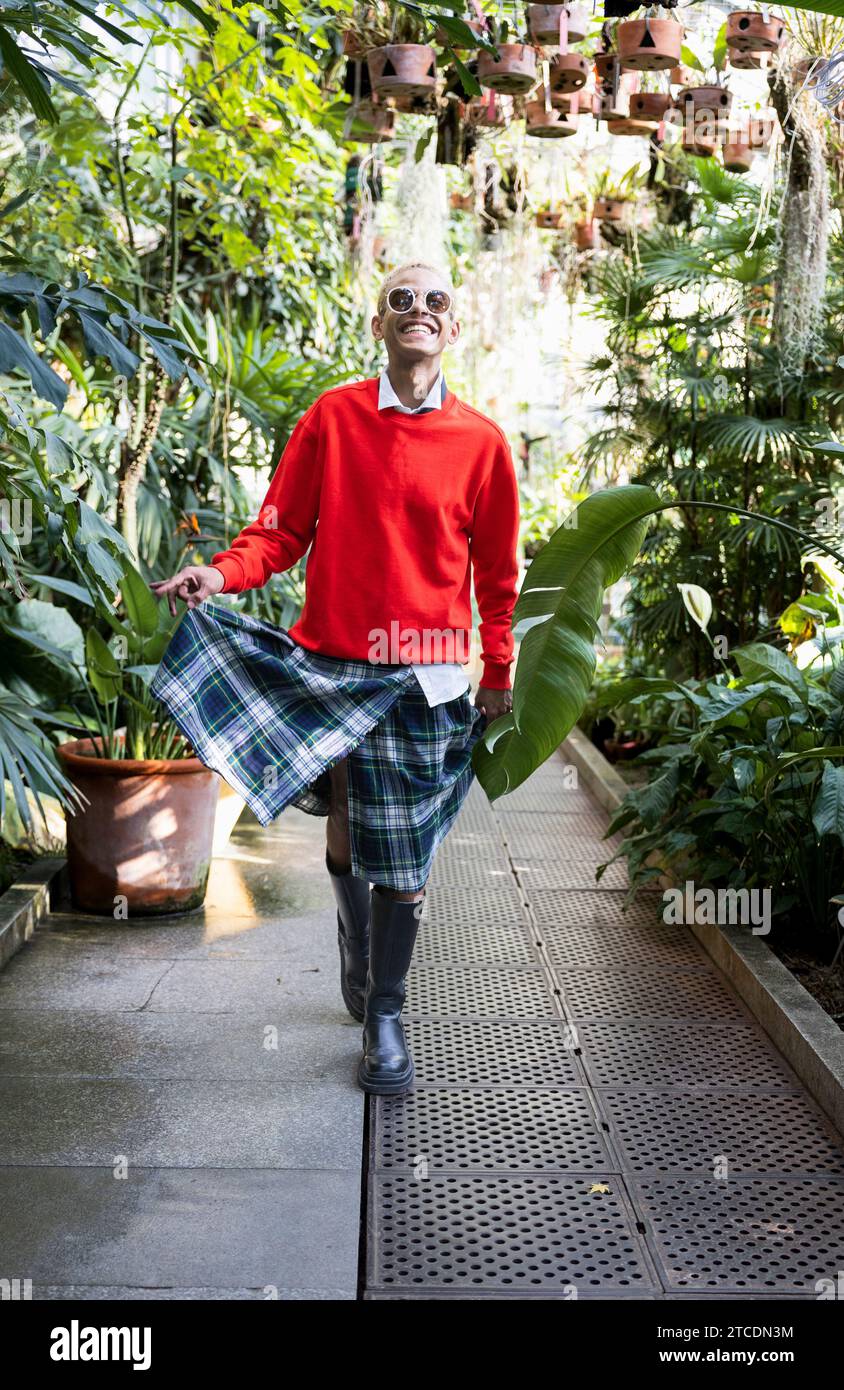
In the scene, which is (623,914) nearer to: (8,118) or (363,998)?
(363,998)

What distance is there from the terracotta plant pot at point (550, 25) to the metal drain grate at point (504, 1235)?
3.54m

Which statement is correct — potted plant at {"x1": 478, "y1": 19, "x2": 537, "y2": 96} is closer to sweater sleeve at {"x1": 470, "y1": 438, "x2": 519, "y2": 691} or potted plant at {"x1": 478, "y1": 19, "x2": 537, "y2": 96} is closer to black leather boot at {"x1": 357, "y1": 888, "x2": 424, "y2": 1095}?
sweater sleeve at {"x1": 470, "y1": 438, "x2": 519, "y2": 691}

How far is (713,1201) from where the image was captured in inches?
108

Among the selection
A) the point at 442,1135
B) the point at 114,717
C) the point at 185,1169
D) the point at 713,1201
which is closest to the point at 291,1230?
the point at 185,1169

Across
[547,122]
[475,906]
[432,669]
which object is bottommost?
[475,906]

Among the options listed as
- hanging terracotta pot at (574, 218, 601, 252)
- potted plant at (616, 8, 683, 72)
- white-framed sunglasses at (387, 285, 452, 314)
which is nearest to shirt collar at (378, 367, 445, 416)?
white-framed sunglasses at (387, 285, 452, 314)

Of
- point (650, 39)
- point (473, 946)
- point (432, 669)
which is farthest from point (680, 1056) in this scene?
point (650, 39)

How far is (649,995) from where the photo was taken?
3.94m

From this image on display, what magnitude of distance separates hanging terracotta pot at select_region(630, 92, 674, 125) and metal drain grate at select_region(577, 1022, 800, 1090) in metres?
3.51

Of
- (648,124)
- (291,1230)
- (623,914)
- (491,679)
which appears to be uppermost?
(648,124)

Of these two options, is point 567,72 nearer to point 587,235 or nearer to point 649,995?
point 587,235

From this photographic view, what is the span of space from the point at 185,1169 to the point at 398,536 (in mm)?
1452

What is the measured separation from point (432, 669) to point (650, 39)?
110 inches

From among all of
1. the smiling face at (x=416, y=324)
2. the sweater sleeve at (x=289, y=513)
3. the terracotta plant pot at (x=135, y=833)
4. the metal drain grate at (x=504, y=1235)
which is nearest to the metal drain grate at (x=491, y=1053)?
the metal drain grate at (x=504, y=1235)
